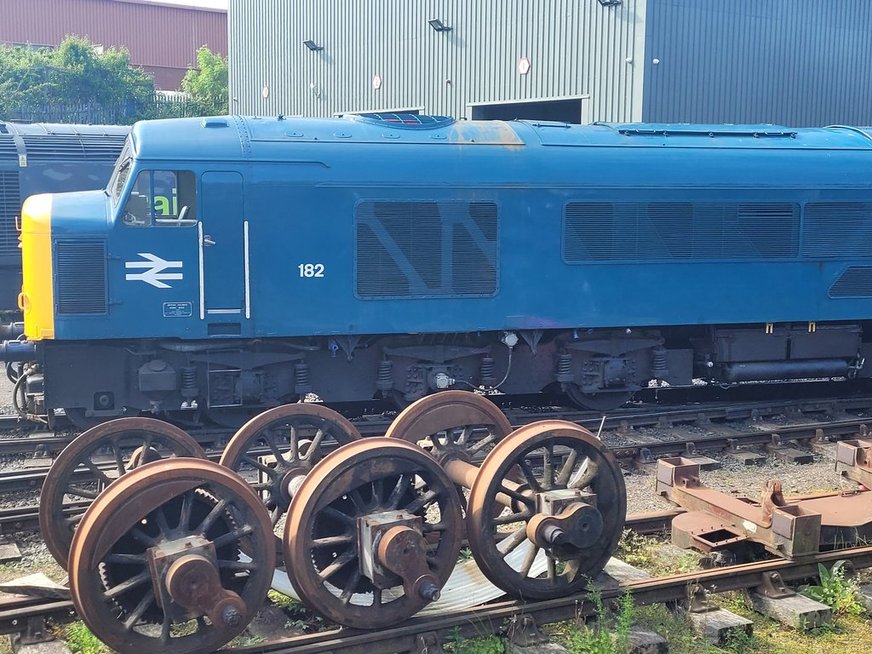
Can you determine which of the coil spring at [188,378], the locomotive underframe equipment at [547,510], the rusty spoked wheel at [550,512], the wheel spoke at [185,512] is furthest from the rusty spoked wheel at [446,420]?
the coil spring at [188,378]

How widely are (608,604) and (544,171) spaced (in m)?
5.87

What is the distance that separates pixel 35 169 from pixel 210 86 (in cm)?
3360

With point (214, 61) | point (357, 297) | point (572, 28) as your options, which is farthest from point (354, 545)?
point (214, 61)

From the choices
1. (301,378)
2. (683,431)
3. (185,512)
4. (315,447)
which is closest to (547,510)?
(315,447)

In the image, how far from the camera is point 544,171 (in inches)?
411

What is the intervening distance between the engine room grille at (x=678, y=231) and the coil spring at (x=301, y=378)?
313 cm

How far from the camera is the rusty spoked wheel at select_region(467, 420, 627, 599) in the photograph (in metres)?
5.32

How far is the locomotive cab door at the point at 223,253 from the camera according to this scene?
9516 mm

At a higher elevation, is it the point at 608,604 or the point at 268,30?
the point at 268,30

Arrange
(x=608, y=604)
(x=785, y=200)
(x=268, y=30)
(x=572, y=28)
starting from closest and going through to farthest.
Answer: (x=608, y=604)
(x=785, y=200)
(x=572, y=28)
(x=268, y=30)

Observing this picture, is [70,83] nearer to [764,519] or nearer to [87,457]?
[87,457]

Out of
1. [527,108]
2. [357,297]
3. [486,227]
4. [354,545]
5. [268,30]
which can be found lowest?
[354,545]

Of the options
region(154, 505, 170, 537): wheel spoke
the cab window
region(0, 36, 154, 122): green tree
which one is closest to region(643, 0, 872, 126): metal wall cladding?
the cab window

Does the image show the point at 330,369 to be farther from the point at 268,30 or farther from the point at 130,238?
the point at 268,30
